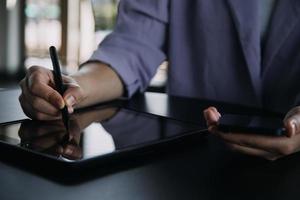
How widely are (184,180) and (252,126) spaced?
120 millimetres

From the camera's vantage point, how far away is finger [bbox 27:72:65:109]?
66cm

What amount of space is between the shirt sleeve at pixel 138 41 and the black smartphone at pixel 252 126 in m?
0.43

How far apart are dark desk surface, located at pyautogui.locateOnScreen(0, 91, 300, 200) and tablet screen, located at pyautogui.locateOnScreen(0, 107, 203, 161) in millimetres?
36

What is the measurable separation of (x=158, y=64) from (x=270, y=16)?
0.28 metres

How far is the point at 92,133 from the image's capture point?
0.61m

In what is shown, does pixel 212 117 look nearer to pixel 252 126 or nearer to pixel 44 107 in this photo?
pixel 252 126

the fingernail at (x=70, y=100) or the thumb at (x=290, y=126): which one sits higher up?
the thumb at (x=290, y=126)

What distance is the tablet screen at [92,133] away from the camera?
20.8 inches

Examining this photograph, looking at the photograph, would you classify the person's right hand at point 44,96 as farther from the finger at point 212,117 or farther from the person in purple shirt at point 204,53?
the finger at point 212,117

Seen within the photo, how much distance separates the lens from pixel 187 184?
47 cm

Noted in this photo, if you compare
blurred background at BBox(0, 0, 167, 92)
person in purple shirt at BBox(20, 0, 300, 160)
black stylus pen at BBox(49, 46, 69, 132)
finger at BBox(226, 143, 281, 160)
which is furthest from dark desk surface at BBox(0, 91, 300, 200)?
blurred background at BBox(0, 0, 167, 92)

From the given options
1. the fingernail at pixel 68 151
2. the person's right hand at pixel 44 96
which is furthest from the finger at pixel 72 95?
the fingernail at pixel 68 151

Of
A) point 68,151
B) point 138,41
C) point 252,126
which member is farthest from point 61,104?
point 138,41

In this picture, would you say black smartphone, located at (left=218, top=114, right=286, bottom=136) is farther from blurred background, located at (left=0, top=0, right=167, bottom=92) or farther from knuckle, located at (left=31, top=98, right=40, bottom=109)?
blurred background, located at (left=0, top=0, right=167, bottom=92)
